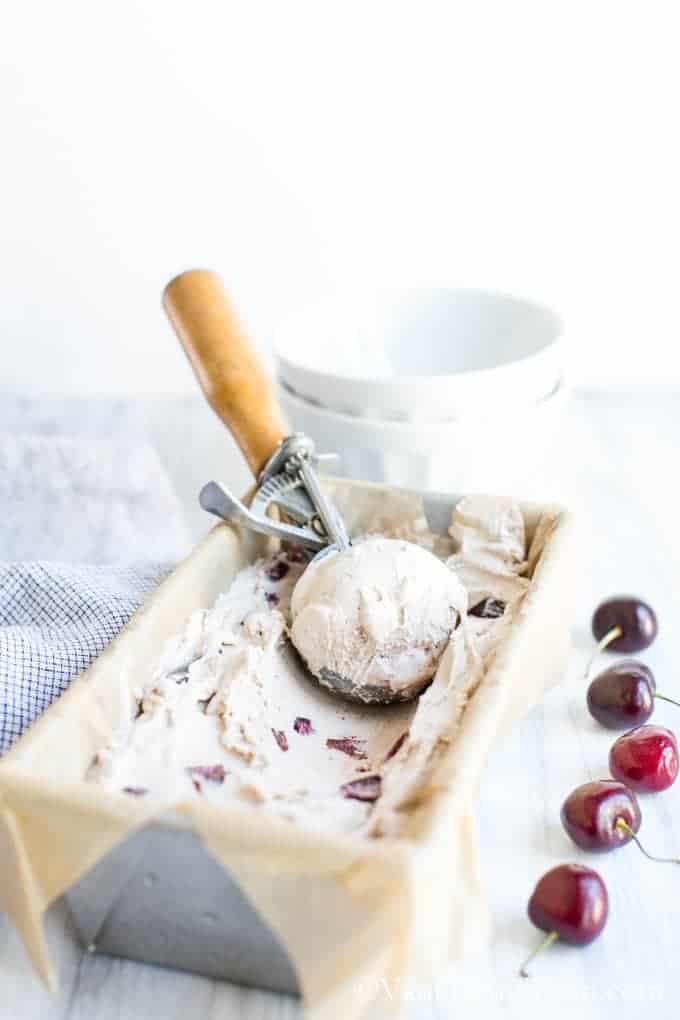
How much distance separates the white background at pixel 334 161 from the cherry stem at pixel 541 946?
1.05 meters

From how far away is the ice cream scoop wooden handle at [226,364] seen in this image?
89cm

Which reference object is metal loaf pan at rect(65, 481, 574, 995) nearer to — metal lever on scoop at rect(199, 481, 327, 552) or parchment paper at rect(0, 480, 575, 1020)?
parchment paper at rect(0, 480, 575, 1020)

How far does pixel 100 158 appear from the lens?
1478mm

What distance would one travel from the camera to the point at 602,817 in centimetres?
67

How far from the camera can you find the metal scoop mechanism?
0.82 meters

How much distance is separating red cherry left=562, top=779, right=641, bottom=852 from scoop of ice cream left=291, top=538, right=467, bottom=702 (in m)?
0.12

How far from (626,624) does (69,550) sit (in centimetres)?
49

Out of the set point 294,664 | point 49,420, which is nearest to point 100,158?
point 49,420

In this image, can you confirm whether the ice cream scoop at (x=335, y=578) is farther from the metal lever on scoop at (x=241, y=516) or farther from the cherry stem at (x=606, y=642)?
the cherry stem at (x=606, y=642)

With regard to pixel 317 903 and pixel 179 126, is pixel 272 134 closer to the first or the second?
pixel 179 126

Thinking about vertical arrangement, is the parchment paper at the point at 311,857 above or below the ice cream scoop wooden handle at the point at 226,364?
below

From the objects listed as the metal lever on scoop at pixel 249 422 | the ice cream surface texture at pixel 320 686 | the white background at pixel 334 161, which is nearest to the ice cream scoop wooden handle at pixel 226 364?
the metal lever on scoop at pixel 249 422

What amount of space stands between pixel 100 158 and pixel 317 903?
1.19 m

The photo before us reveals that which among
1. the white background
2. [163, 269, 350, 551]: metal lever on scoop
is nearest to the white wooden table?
[163, 269, 350, 551]: metal lever on scoop
